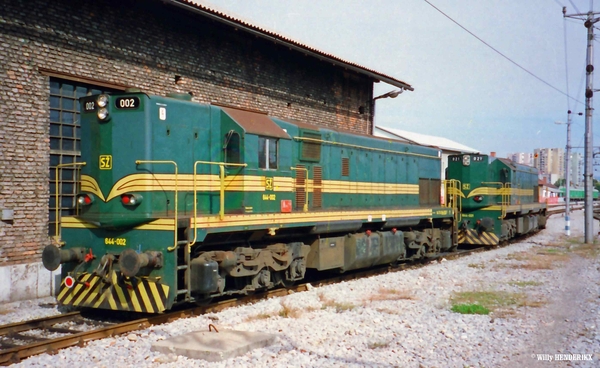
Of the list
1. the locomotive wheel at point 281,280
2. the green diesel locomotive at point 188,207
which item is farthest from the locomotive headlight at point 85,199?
the locomotive wheel at point 281,280

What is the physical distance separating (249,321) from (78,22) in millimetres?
6804

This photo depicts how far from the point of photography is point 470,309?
28.2 feet

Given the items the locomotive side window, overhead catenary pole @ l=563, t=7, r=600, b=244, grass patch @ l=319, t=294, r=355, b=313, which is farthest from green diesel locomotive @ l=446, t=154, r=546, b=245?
the locomotive side window

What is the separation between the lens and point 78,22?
10703mm

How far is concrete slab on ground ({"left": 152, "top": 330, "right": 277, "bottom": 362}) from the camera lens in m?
5.96

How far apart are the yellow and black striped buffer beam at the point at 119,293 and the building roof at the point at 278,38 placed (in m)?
6.23

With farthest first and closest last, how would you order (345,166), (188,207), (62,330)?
(345,166)
(188,207)
(62,330)

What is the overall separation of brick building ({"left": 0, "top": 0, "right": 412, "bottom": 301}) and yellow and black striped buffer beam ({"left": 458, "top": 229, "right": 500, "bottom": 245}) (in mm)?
9071

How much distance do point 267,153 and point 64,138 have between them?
168 inches

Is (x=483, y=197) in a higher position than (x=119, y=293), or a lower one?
higher

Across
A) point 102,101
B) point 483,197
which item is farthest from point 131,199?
point 483,197

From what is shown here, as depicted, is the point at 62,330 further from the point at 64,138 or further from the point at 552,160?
the point at 552,160

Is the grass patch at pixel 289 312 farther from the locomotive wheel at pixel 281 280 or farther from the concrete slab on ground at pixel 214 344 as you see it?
the locomotive wheel at pixel 281 280

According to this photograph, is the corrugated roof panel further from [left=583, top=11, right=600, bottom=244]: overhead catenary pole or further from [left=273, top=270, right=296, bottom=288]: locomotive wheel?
[left=583, top=11, right=600, bottom=244]: overhead catenary pole
